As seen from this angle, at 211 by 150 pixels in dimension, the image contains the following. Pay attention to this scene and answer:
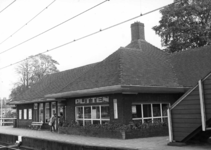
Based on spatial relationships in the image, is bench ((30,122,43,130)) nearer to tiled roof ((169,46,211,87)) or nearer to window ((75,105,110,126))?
window ((75,105,110,126))

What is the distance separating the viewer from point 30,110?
2800 centimetres

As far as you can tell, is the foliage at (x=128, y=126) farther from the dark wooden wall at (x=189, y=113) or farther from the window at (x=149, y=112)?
the dark wooden wall at (x=189, y=113)

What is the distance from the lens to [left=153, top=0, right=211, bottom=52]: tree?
29.3 metres

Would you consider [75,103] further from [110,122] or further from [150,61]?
[150,61]

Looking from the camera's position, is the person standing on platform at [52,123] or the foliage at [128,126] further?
the person standing on platform at [52,123]

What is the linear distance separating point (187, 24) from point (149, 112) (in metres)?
16.5

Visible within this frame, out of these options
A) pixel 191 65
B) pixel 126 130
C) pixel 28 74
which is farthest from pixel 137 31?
pixel 28 74

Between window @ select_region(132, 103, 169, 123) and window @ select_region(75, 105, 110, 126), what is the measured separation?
1786 millimetres

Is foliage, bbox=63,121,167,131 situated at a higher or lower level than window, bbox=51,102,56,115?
lower

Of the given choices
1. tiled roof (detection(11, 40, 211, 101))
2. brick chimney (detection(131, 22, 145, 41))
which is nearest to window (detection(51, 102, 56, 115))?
tiled roof (detection(11, 40, 211, 101))

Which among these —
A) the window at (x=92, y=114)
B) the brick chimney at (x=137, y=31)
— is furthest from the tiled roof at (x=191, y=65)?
the window at (x=92, y=114)

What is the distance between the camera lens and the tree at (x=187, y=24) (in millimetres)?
29281

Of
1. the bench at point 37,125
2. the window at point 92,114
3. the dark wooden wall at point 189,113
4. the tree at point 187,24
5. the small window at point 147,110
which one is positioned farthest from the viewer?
the tree at point 187,24

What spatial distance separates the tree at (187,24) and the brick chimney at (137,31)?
287 inches
